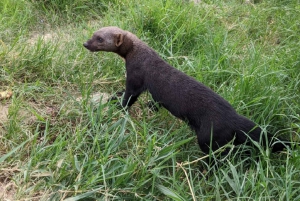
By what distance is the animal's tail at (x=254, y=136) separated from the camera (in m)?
2.60

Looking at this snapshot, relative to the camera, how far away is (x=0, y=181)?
2.35 metres

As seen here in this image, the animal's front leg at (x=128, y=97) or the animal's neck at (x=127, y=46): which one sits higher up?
the animal's neck at (x=127, y=46)

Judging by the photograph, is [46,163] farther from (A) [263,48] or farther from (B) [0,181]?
(A) [263,48]

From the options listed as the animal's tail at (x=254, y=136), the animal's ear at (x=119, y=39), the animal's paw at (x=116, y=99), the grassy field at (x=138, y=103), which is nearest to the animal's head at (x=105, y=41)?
the animal's ear at (x=119, y=39)

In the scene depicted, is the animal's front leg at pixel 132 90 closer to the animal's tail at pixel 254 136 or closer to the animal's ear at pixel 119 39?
the animal's ear at pixel 119 39

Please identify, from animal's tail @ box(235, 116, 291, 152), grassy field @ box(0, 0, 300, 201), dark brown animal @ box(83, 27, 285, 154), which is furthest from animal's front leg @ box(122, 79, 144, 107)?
animal's tail @ box(235, 116, 291, 152)

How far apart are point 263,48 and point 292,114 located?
144cm

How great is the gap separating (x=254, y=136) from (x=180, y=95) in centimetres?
66

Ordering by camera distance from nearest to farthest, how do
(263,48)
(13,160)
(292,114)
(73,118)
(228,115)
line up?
(13,160) → (228,115) → (73,118) → (292,114) → (263,48)

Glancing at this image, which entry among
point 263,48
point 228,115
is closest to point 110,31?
point 228,115

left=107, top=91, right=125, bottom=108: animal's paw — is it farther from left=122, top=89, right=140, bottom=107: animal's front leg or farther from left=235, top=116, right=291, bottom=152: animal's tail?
left=235, top=116, right=291, bottom=152: animal's tail

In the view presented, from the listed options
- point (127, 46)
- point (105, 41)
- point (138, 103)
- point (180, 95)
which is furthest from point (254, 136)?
point (105, 41)

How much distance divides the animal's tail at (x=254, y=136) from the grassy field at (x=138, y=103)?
3.3 inches

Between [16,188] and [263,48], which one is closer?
[16,188]
